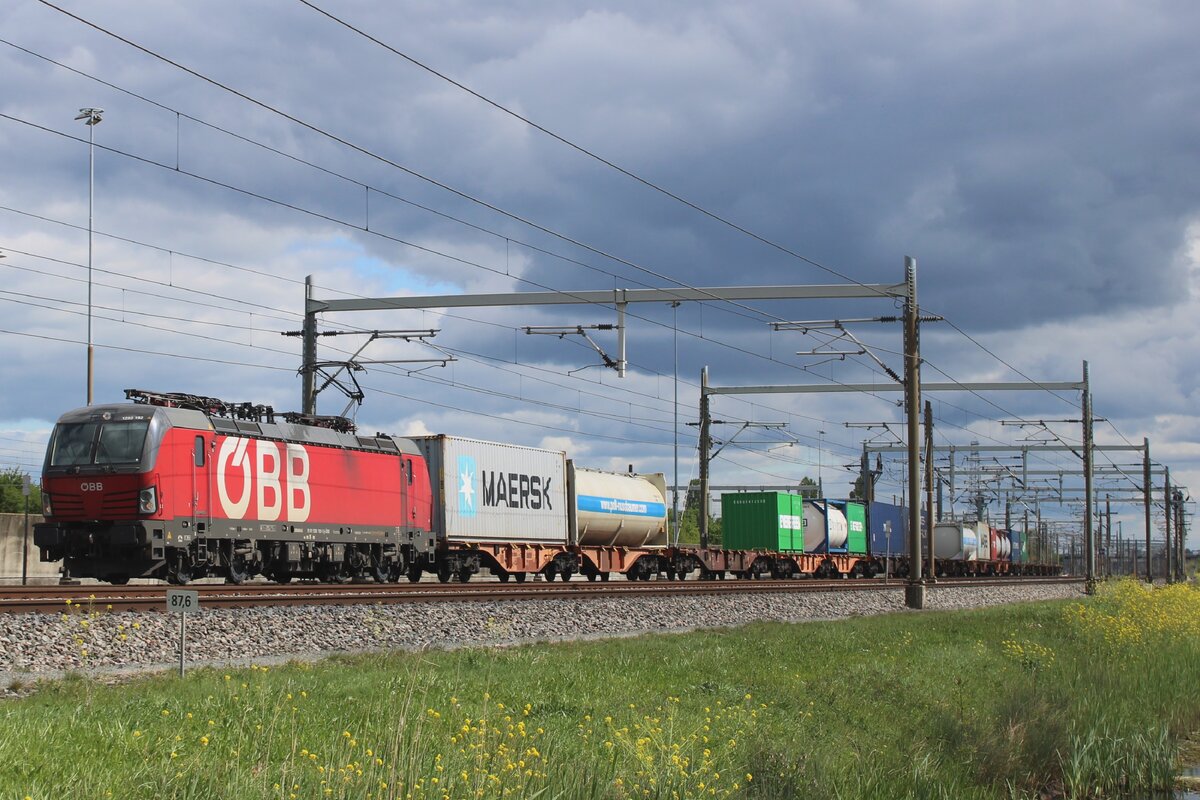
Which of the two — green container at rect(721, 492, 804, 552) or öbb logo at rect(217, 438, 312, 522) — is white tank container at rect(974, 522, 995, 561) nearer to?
green container at rect(721, 492, 804, 552)

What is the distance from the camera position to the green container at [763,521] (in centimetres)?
5019

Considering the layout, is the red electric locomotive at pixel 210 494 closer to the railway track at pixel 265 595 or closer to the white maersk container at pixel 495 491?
the railway track at pixel 265 595

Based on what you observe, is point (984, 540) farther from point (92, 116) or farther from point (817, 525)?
point (92, 116)

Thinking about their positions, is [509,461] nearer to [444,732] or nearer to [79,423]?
[79,423]

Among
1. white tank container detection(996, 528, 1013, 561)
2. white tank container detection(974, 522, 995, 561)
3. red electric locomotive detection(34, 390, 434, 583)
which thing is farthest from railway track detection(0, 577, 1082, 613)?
white tank container detection(996, 528, 1013, 561)

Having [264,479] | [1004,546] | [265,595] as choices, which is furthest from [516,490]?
[1004,546]

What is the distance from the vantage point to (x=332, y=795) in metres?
8.25

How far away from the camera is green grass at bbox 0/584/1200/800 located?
8.94m

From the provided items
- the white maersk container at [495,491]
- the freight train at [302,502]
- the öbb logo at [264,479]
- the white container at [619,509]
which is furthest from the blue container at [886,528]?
the öbb logo at [264,479]

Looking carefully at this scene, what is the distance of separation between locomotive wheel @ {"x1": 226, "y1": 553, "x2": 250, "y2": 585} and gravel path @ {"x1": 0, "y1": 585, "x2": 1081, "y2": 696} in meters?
5.91

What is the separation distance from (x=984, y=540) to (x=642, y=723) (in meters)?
64.6

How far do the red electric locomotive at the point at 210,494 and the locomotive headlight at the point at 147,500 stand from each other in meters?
0.02

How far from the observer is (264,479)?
26.7 metres

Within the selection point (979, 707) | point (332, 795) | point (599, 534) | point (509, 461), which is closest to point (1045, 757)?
point (979, 707)
